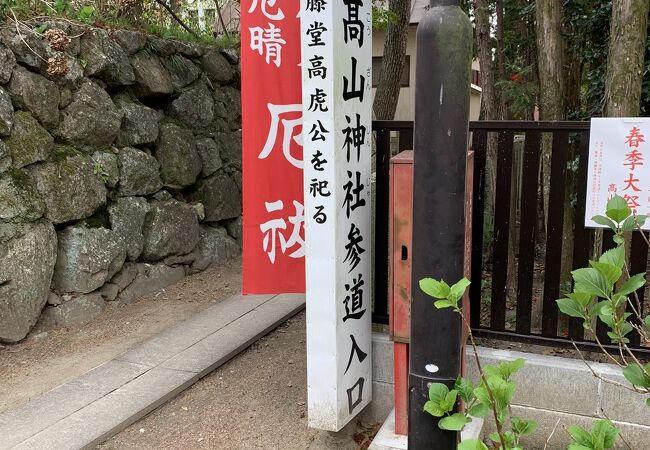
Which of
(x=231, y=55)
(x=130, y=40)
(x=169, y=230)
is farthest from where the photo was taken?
(x=231, y=55)

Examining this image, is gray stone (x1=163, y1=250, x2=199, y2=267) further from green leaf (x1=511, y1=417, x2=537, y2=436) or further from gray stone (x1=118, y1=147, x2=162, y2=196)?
green leaf (x1=511, y1=417, x2=537, y2=436)

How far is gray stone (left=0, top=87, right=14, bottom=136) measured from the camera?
4.73 metres

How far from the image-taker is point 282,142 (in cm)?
356

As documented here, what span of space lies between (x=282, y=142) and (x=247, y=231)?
59 centimetres

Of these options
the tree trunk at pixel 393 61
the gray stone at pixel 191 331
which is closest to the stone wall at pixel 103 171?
the gray stone at pixel 191 331

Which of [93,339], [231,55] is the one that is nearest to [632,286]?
[93,339]

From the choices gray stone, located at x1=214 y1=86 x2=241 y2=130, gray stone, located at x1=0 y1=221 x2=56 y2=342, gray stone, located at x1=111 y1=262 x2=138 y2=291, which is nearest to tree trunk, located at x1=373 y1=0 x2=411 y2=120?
gray stone, located at x1=214 y1=86 x2=241 y2=130

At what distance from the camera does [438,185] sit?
189cm

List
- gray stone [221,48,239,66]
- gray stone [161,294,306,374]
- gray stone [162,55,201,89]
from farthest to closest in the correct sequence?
gray stone [221,48,239,66] → gray stone [162,55,201,89] → gray stone [161,294,306,374]

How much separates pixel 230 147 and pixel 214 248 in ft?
4.78

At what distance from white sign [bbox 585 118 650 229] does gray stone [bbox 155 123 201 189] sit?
4.68 metres

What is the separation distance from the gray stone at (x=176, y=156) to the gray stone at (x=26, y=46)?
1634 mm

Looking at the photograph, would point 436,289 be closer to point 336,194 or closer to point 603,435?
point 603,435

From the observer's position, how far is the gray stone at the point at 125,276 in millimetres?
5844
